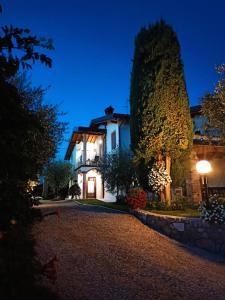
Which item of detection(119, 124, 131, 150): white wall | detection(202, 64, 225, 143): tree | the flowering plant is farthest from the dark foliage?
detection(119, 124, 131, 150): white wall

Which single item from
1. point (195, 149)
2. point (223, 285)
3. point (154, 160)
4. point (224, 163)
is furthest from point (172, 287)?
point (224, 163)

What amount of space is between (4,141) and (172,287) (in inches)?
199

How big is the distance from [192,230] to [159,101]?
287 inches

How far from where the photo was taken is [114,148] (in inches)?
968

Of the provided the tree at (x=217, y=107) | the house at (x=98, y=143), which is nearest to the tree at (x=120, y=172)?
the house at (x=98, y=143)

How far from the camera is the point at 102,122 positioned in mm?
27391

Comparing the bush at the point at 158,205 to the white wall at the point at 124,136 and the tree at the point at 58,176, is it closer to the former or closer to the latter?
the white wall at the point at 124,136

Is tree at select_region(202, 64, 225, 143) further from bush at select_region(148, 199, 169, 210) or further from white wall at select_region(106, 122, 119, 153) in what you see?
white wall at select_region(106, 122, 119, 153)

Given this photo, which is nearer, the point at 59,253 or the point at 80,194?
the point at 59,253

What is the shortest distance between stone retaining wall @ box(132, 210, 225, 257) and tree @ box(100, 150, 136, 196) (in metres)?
6.74

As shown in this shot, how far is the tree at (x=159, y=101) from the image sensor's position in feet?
46.3

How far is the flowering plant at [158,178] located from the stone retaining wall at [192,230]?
2.59 meters

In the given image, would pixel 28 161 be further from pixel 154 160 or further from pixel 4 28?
pixel 154 160

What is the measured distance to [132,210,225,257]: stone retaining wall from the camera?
896 cm
